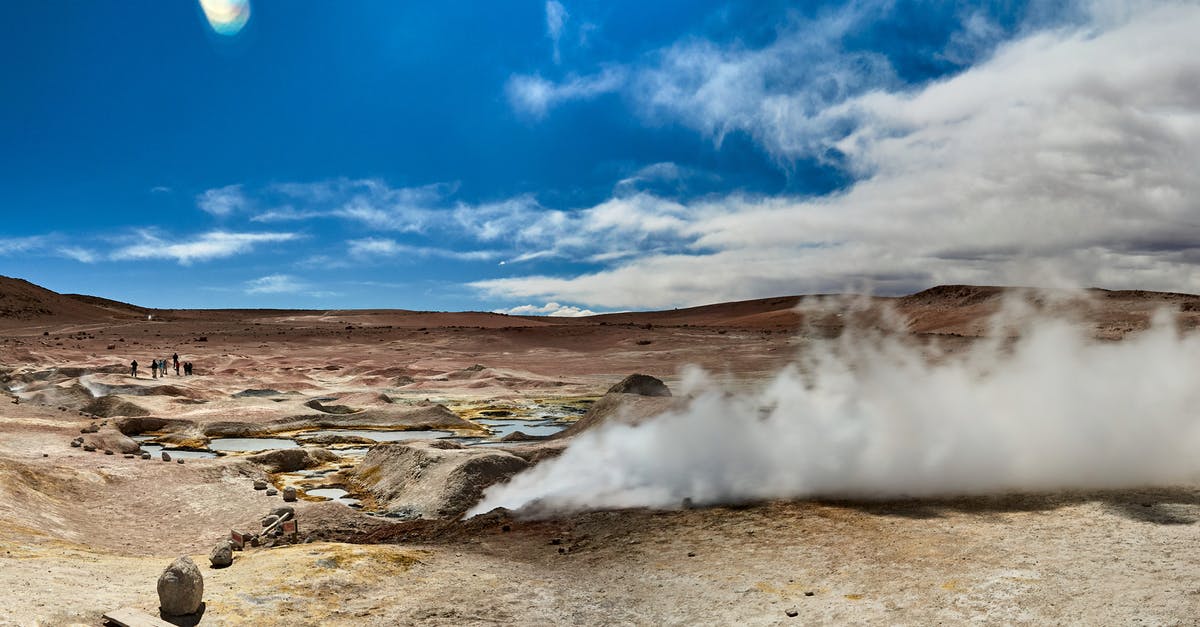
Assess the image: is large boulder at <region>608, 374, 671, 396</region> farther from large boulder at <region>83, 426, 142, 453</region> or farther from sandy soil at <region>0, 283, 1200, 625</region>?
large boulder at <region>83, 426, 142, 453</region>

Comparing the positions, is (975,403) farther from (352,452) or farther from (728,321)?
(728,321)

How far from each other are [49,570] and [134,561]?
1299 mm

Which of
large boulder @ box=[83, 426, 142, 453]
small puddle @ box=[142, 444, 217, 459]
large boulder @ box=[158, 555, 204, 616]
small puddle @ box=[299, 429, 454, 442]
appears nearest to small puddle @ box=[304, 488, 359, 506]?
small puddle @ box=[142, 444, 217, 459]

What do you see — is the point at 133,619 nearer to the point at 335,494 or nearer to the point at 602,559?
the point at 602,559

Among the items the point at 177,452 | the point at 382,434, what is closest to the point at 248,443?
the point at 177,452

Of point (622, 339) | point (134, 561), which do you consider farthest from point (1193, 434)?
point (622, 339)

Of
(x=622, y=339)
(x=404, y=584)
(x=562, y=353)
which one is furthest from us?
(x=622, y=339)

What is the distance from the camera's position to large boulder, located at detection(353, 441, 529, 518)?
1366 centimetres

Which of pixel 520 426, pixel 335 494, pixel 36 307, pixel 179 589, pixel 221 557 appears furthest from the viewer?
pixel 36 307

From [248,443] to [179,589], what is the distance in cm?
1890

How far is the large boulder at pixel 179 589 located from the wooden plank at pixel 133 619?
15 centimetres

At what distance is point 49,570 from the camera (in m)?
7.53

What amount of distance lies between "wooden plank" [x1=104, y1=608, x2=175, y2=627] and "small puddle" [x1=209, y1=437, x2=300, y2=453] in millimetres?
16402

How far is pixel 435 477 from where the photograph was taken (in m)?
14.6
